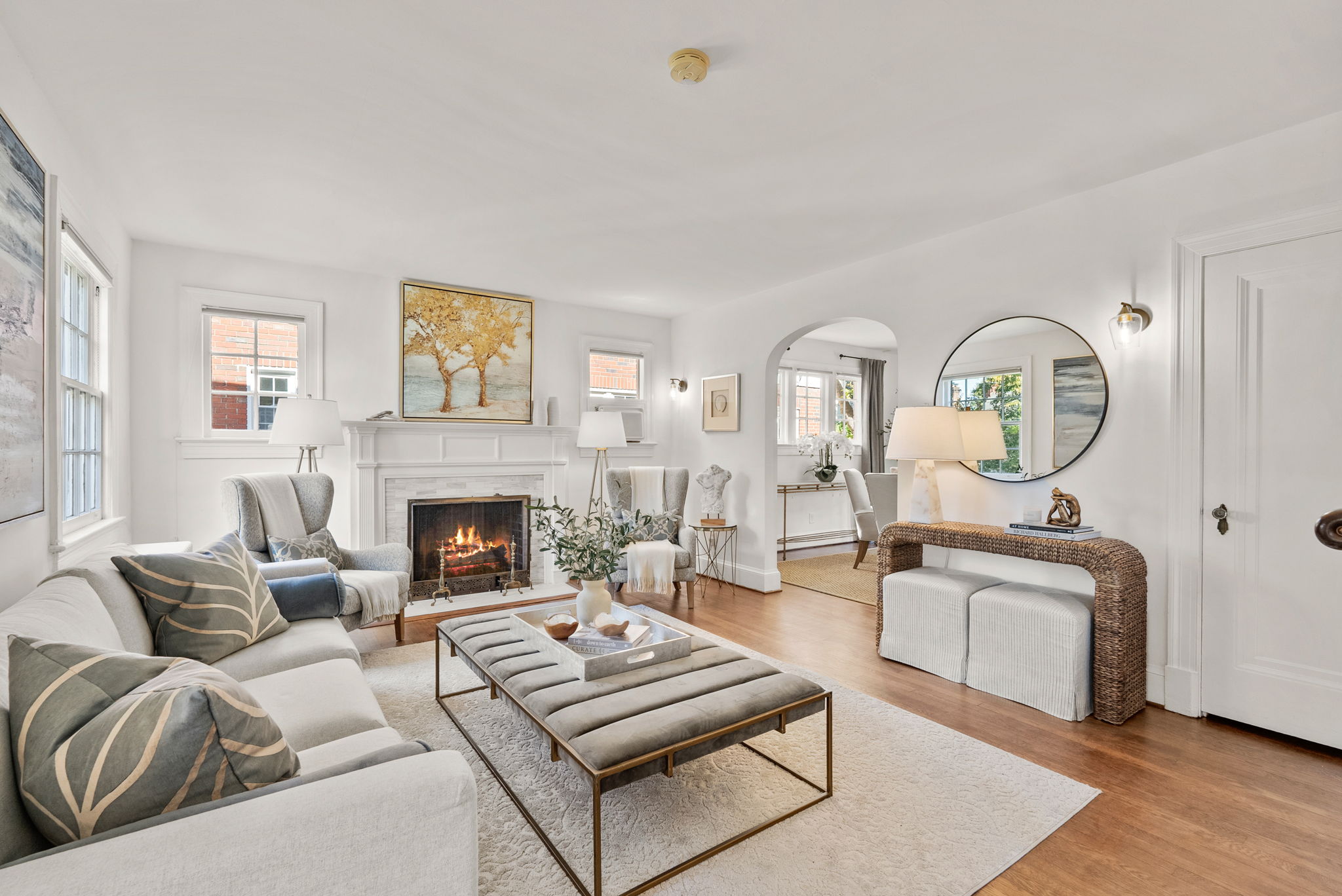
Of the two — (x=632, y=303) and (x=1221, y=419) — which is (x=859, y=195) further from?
(x=632, y=303)

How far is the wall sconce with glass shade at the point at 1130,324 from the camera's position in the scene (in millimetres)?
2898

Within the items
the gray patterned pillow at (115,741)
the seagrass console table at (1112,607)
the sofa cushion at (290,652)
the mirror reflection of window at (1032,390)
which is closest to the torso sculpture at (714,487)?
the mirror reflection of window at (1032,390)

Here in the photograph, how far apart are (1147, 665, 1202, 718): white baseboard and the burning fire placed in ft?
14.8

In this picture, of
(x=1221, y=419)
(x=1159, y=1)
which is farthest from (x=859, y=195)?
(x=1221, y=419)

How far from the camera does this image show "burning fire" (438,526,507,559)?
507 centimetres

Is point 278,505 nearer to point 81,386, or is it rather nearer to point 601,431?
point 81,386

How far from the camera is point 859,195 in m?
3.19

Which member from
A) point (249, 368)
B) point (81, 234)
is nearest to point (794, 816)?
point (81, 234)

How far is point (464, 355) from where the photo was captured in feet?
16.6

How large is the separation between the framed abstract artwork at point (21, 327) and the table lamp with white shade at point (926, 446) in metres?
3.53

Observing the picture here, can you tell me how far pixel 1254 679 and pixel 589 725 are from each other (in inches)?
111

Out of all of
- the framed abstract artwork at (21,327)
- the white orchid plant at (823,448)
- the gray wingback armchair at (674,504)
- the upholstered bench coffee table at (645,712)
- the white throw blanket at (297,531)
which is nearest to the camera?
the upholstered bench coffee table at (645,712)

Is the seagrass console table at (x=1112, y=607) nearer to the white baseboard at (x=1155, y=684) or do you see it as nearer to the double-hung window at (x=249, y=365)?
the white baseboard at (x=1155, y=684)

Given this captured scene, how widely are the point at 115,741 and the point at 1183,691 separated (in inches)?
146
